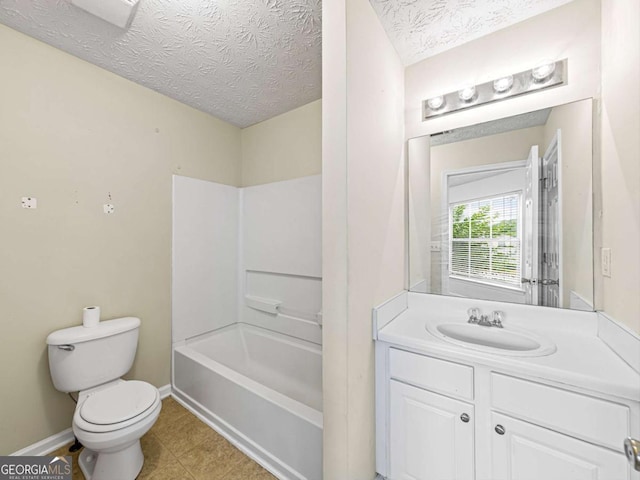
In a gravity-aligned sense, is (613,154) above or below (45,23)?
below

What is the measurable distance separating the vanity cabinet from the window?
0.66 metres

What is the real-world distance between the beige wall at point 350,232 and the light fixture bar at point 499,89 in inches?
21.3

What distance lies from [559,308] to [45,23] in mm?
3081

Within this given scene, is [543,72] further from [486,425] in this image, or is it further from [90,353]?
[90,353]

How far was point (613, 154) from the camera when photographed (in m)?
1.13

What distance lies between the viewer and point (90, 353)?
1.64m

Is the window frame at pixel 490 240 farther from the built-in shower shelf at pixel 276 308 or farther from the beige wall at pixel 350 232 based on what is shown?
the built-in shower shelf at pixel 276 308

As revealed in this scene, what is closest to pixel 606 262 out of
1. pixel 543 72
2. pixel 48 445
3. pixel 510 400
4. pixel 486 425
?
pixel 510 400

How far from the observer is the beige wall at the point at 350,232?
1103mm

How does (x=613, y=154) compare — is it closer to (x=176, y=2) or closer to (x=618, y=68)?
(x=618, y=68)

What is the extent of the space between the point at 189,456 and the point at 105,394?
607 millimetres

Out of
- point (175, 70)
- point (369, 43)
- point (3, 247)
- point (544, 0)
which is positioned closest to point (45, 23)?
point (175, 70)

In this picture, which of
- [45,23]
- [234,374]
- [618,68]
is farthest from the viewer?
[234,374]

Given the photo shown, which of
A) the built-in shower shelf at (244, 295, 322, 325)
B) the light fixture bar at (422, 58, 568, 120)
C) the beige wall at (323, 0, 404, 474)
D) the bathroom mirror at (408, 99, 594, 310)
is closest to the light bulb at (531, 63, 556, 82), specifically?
the light fixture bar at (422, 58, 568, 120)
